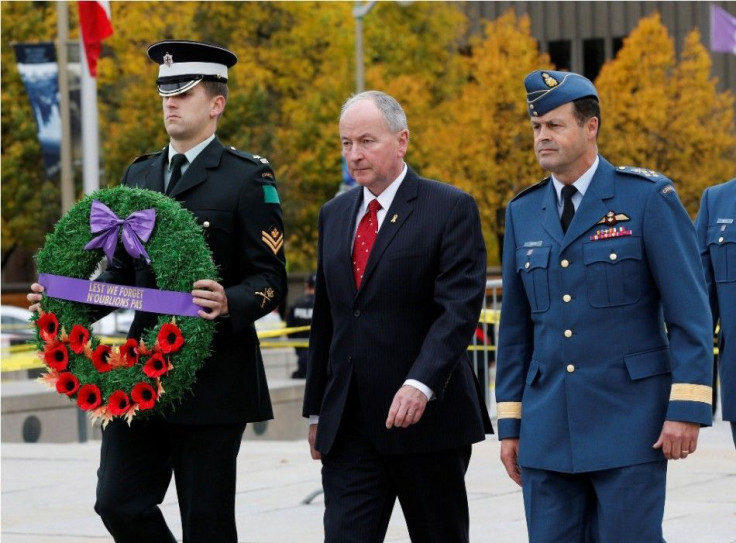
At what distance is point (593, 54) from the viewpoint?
5947cm

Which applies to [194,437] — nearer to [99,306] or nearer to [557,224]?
[99,306]

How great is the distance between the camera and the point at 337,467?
548 centimetres

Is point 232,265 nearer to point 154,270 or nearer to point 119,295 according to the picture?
point 154,270

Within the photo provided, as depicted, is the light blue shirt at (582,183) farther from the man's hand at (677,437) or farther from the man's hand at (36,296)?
the man's hand at (36,296)

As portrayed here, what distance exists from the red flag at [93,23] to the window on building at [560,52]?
41.6 m

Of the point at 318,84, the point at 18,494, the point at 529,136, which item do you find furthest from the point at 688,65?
the point at 18,494

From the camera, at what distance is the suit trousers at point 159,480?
18.0 ft

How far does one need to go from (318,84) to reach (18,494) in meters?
26.2

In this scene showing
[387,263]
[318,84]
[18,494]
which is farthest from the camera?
[318,84]

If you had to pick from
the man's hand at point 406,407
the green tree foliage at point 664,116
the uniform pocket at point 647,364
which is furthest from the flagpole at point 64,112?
the green tree foliage at point 664,116

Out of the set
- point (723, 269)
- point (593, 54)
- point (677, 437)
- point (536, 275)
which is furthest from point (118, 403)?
point (593, 54)

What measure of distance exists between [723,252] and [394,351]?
2398mm

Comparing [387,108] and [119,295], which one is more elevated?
[387,108]

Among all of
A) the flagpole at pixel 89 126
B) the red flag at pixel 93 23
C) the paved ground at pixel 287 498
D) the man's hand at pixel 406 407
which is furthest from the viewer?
the flagpole at pixel 89 126
